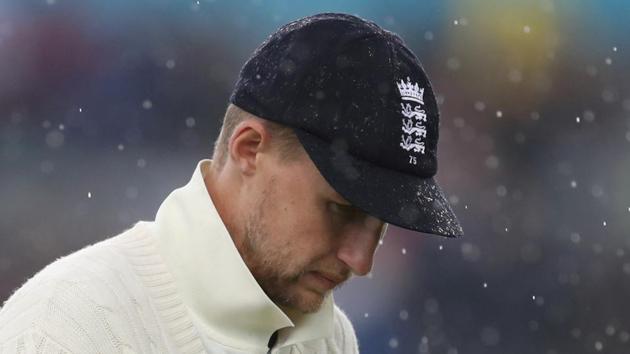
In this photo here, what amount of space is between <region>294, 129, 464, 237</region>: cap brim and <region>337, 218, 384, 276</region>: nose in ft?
0.32

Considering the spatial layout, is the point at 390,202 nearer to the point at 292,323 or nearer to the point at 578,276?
the point at 292,323

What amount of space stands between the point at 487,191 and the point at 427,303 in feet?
2.36

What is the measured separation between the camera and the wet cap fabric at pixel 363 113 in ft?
5.68

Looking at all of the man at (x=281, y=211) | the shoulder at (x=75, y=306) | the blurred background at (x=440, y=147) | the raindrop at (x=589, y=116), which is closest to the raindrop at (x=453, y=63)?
the blurred background at (x=440, y=147)

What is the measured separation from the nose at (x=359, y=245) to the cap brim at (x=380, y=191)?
97mm

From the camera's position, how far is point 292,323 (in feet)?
6.15

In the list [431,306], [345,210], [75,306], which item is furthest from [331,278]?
[431,306]

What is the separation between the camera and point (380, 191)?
1.73 meters

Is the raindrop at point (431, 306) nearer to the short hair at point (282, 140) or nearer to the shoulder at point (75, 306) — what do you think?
the short hair at point (282, 140)

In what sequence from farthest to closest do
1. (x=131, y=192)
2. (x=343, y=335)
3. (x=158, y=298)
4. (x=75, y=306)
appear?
1. (x=131, y=192)
2. (x=343, y=335)
3. (x=158, y=298)
4. (x=75, y=306)

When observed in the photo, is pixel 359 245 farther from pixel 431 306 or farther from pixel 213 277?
pixel 431 306

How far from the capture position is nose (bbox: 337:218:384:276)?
1.81m

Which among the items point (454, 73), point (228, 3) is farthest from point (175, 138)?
point (454, 73)

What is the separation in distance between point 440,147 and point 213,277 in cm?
415
